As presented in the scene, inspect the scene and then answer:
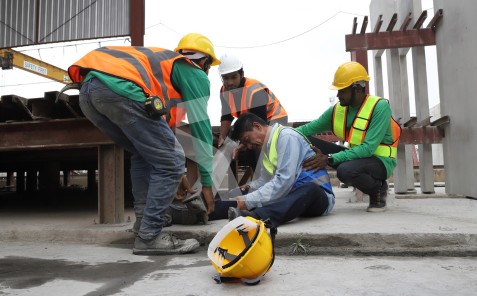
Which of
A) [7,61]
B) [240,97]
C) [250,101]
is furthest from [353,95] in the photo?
[7,61]

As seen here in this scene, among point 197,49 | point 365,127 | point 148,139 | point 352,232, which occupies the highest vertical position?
point 197,49

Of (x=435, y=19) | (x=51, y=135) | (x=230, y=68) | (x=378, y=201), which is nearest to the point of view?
(x=378, y=201)

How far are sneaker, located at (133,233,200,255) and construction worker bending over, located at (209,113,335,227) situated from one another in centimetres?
40

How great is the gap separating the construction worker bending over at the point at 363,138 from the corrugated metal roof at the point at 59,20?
4021mm

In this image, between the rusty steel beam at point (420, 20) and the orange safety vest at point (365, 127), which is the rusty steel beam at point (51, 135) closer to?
the orange safety vest at point (365, 127)

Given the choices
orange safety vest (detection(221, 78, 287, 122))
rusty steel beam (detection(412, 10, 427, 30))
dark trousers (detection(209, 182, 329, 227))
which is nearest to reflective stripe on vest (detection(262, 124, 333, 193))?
dark trousers (detection(209, 182, 329, 227))

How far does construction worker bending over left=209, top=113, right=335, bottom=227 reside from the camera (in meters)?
3.05

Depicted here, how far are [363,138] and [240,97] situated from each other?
Result: 4.43 feet

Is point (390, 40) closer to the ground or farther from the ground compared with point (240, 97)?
farther from the ground

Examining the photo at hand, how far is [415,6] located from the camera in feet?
22.3

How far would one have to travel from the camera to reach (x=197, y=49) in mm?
3016

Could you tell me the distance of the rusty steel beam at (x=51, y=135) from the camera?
3750 millimetres

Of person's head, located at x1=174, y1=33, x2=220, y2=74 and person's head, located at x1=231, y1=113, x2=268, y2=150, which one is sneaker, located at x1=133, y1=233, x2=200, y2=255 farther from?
person's head, located at x1=174, y1=33, x2=220, y2=74

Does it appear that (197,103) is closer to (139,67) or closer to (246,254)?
(139,67)
